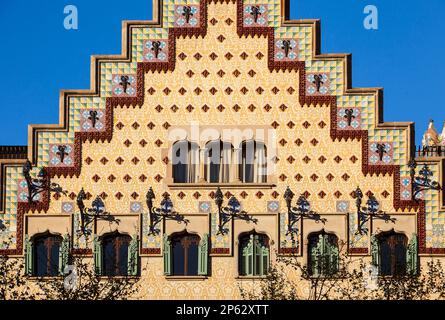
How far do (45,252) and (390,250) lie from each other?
12327 mm

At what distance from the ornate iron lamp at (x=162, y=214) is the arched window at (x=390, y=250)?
22.9 ft

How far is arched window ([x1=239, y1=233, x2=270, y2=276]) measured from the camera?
55.9m

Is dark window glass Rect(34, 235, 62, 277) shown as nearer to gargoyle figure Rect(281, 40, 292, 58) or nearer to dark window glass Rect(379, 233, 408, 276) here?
gargoyle figure Rect(281, 40, 292, 58)

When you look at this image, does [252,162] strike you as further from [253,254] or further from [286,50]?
[286,50]

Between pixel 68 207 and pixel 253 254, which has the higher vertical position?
pixel 68 207

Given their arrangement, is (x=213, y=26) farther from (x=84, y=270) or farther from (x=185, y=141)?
(x=84, y=270)

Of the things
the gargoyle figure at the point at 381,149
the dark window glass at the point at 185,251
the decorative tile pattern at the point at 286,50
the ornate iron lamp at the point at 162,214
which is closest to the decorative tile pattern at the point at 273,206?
the dark window glass at the point at 185,251

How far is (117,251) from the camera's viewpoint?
56219 mm

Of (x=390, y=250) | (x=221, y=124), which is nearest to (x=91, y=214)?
(x=221, y=124)

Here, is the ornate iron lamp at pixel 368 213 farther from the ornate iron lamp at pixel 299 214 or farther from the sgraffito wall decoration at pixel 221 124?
the ornate iron lamp at pixel 299 214

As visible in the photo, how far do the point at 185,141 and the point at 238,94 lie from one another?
8.39 feet

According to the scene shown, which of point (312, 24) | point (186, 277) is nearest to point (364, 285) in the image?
point (186, 277)

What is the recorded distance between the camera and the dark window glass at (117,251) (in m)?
55.9

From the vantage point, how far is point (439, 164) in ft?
184
